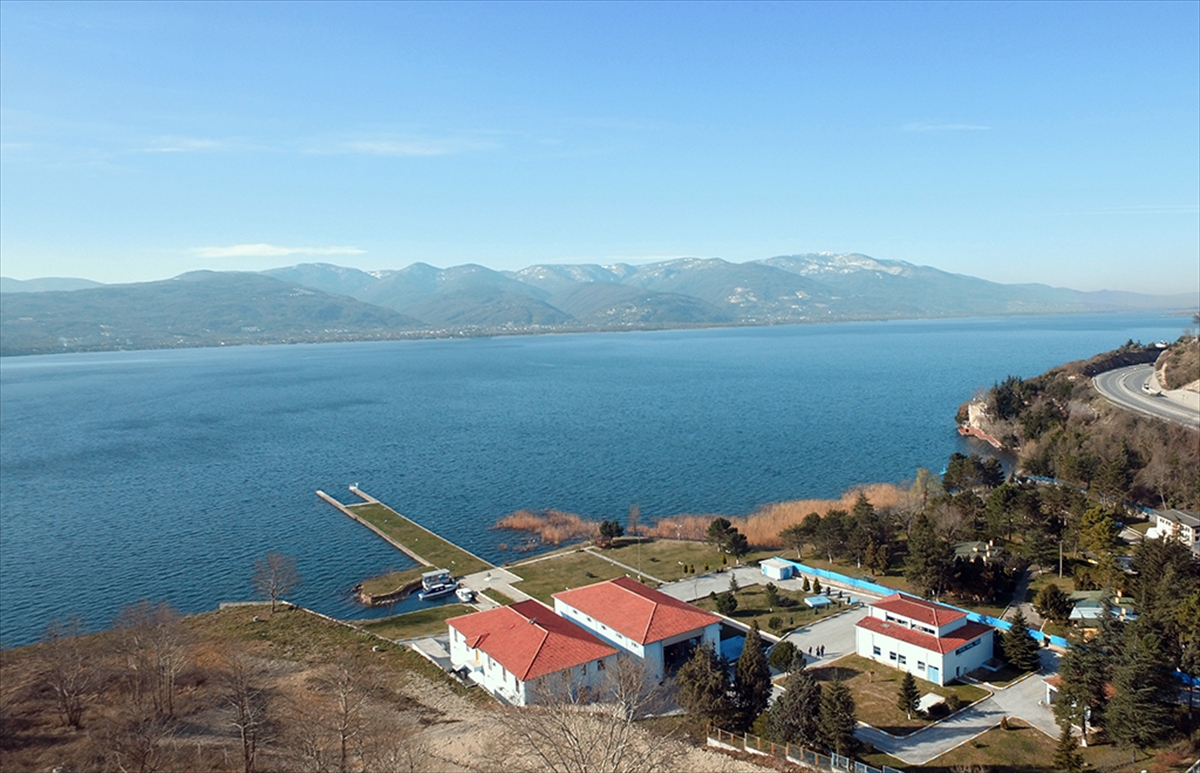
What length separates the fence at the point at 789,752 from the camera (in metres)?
24.5

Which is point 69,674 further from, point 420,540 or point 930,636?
point 930,636

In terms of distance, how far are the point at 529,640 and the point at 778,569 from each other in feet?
62.6

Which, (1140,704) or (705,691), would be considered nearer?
(1140,704)

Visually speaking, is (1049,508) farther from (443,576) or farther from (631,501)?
(443,576)

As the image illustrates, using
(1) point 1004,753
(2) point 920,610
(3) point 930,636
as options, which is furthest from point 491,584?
(1) point 1004,753

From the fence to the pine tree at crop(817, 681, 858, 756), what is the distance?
368 millimetres

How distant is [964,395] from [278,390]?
135104 millimetres

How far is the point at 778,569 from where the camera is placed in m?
44.3

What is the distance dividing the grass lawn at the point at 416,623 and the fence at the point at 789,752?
1792 centimetres

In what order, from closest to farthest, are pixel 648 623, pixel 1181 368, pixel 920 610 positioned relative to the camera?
pixel 920 610 → pixel 648 623 → pixel 1181 368

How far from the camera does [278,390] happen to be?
15088cm

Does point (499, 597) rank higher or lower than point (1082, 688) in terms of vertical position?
lower

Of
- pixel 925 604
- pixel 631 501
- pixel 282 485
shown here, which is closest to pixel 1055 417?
pixel 631 501

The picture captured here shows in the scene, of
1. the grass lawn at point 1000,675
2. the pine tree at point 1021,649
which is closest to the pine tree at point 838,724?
the grass lawn at point 1000,675
